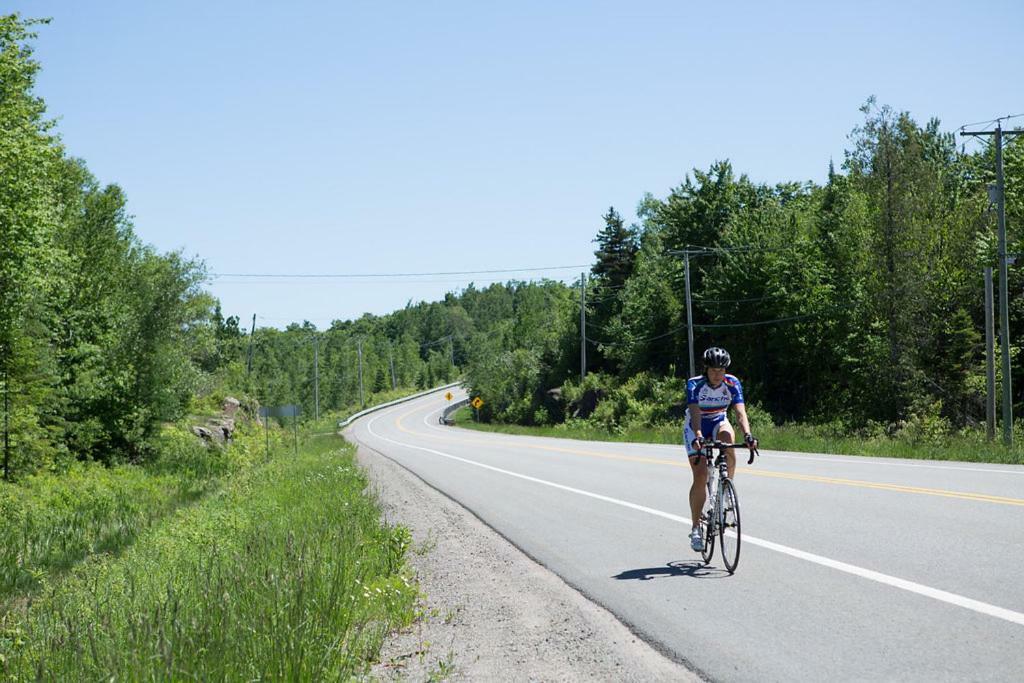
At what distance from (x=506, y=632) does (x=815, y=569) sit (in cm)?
293

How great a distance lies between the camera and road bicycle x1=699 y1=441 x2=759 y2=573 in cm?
776

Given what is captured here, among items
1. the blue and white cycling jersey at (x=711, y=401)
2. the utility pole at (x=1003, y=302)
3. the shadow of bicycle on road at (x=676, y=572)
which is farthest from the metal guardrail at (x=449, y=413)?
the blue and white cycling jersey at (x=711, y=401)

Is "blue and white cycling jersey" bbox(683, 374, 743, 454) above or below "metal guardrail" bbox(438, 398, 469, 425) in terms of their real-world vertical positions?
above

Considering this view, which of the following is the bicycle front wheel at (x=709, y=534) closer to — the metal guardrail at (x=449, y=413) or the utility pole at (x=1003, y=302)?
the utility pole at (x=1003, y=302)

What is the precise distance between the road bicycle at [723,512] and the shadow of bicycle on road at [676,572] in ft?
0.35

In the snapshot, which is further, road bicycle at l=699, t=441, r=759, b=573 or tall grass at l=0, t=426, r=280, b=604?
tall grass at l=0, t=426, r=280, b=604

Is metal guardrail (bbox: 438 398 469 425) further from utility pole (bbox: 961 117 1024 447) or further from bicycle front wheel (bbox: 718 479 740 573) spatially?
bicycle front wheel (bbox: 718 479 740 573)

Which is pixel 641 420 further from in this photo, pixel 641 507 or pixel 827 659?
pixel 827 659

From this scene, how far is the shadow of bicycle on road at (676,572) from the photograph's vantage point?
7.79 metres

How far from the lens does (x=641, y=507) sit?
496 inches

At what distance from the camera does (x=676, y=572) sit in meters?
7.99

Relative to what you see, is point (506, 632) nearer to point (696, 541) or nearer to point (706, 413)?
point (696, 541)

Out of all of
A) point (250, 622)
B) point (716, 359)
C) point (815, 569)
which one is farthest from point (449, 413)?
point (250, 622)

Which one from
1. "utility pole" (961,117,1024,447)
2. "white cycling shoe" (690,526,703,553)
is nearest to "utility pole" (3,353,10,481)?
"white cycling shoe" (690,526,703,553)
